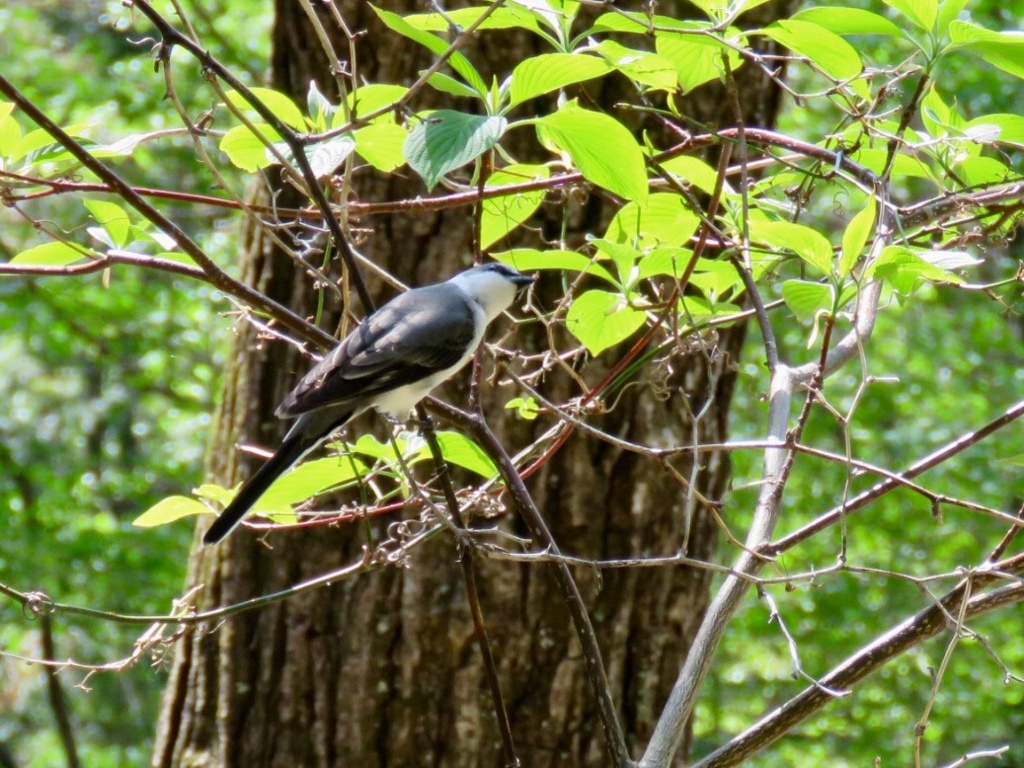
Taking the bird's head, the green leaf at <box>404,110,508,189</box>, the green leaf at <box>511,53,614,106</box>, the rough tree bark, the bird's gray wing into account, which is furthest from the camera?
the rough tree bark

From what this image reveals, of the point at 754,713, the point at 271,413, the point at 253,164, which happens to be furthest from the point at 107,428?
the point at 253,164

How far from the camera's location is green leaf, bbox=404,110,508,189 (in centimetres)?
140

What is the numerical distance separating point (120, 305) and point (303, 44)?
6.00 m

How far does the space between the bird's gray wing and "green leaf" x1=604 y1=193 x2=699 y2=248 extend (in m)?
0.64

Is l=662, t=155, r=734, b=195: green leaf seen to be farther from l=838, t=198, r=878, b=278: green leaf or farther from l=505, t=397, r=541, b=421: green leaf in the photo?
l=505, t=397, r=541, b=421: green leaf

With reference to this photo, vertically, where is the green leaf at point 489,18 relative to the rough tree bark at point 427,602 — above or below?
above

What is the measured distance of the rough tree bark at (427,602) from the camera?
3.09m

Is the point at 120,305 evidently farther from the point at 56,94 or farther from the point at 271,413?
the point at 271,413

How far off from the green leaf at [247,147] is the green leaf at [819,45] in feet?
2.65

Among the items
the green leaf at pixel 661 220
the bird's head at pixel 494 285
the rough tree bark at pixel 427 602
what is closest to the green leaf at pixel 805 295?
the green leaf at pixel 661 220

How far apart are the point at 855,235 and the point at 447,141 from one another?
24.2 inches

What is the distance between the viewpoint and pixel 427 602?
3129mm

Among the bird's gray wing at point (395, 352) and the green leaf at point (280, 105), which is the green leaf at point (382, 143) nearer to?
the green leaf at point (280, 105)

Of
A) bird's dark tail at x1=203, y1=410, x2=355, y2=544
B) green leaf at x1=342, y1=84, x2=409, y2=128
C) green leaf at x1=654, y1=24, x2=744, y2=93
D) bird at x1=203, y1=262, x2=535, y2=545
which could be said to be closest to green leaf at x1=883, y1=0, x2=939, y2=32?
green leaf at x1=654, y1=24, x2=744, y2=93
